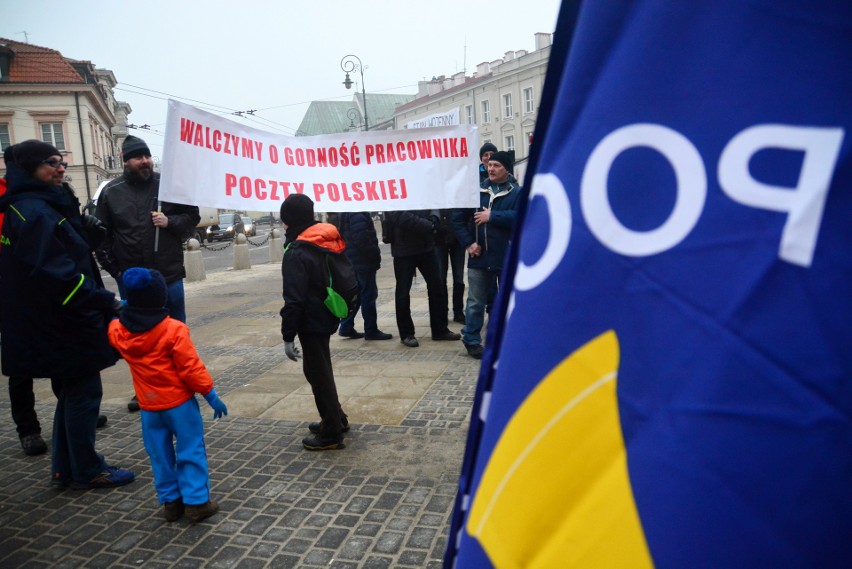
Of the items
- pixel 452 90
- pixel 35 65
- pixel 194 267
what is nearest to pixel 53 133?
pixel 35 65

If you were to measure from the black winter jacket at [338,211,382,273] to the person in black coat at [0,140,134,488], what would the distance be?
3.37m

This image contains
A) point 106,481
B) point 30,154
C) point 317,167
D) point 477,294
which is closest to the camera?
point 30,154

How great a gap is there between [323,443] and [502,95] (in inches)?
2097

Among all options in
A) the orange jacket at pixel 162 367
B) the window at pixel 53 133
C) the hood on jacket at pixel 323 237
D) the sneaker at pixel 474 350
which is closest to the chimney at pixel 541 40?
the window at pixel 53 133

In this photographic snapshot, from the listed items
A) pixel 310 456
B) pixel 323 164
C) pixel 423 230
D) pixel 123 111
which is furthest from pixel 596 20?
pixel 123 111

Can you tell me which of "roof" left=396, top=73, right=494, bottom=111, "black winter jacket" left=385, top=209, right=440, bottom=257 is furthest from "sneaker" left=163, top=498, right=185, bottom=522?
"roof" left=396, top=73, right=494, bottom=111

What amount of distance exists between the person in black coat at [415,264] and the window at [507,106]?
49448mm

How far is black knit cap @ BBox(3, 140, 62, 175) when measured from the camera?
360 centimetres

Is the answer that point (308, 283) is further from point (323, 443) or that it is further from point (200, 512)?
point (200, 512)

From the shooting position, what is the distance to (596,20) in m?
0.82

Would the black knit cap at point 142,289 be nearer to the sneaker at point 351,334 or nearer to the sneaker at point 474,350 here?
the sneaker at point 474,350

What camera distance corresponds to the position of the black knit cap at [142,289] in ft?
10.8

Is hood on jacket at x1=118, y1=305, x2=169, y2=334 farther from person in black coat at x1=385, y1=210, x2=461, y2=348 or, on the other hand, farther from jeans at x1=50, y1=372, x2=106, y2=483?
person in black coat at x1=385, y1=210, x2=461, y2=348

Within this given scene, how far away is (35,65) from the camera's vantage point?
4559 centimetres
